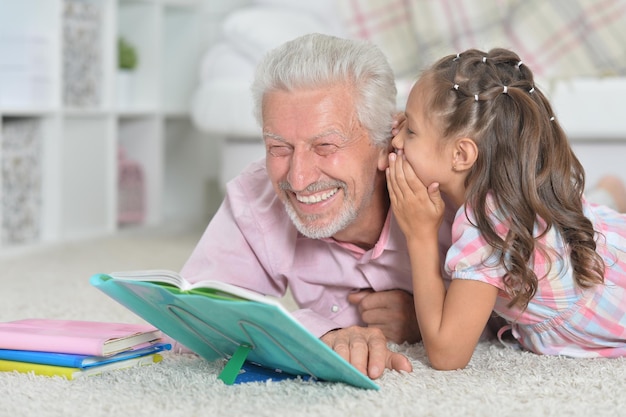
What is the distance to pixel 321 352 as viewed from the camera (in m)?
1.19

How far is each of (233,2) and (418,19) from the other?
1.02 m

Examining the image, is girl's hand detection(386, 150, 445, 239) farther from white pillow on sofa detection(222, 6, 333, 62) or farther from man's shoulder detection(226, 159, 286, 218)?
white pillow on sofa detection(222, 6, 333, 62)

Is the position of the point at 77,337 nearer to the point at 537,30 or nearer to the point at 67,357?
the point at 67,357

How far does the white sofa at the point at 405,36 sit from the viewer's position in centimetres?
281

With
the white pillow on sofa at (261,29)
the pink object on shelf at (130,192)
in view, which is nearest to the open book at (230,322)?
the white pillow on sofa at (261,29)

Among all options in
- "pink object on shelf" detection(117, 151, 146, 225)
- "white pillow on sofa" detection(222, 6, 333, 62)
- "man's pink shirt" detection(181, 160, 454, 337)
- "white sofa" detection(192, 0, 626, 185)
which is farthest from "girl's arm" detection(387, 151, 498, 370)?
"pink object on shelf" detection(117, 151, 146, 225)

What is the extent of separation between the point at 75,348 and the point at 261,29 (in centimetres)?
173

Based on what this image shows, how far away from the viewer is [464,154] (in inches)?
56.0

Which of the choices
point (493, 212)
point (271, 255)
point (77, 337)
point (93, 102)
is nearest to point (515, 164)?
point (493, 212)

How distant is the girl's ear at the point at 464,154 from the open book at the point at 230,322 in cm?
37

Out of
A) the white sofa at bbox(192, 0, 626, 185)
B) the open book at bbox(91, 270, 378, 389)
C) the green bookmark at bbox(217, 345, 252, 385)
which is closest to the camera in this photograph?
the open book at bbox(91, 270, 378, 389)

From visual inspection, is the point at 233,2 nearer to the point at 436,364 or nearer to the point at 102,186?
the point at 102,186

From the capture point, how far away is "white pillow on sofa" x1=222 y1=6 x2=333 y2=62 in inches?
112

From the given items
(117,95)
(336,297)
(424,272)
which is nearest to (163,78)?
(117,95)
